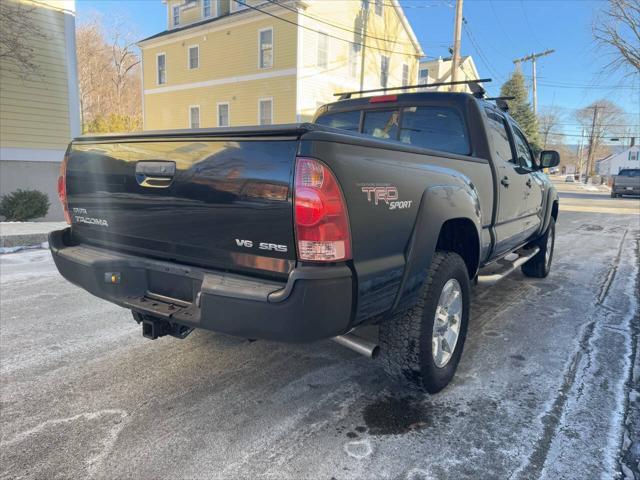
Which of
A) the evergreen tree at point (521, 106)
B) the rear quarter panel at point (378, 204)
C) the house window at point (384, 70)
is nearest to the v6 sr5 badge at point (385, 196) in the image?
the rear quarter panel at point (378, 204)

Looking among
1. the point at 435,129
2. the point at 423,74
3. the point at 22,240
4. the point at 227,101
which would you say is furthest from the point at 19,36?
the point at 423,74

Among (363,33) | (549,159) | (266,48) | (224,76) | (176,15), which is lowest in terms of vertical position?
(549,159)

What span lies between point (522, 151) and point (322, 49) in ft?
61.2

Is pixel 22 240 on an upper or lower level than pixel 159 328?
lower

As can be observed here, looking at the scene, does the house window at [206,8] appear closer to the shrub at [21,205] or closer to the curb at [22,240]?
the shrub at [21,205]

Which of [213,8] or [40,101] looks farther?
[213,8]

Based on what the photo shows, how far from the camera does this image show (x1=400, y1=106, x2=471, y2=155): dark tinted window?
13.0ft

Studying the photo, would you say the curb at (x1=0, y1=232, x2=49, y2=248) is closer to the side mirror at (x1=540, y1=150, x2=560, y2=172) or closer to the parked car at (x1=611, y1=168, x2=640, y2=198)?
the side mirror at (x1=540, y1=150, x2=560, y2=172)

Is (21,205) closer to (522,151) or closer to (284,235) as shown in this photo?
(522,151)

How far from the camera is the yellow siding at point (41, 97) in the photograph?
36.2 feet

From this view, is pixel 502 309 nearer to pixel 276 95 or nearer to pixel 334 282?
pixel 334 282

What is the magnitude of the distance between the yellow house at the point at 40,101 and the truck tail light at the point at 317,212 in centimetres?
1160

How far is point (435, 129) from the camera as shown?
13.4 feet

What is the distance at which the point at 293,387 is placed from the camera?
3.13 m
